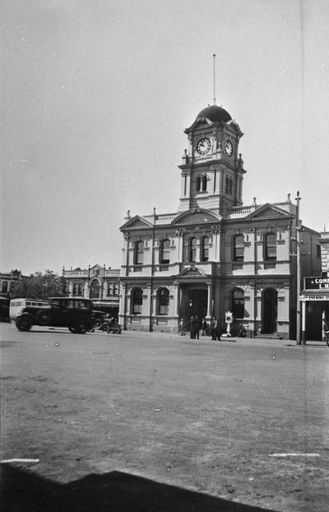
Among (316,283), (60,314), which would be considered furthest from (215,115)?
(60,314)

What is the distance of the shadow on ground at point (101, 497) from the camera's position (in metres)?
4.08

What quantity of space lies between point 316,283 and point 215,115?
18.9 metres

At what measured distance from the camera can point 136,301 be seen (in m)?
42.0

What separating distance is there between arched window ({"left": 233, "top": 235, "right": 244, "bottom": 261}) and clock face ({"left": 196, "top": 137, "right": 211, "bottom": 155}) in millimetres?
8637

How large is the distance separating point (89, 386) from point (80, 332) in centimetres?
1881

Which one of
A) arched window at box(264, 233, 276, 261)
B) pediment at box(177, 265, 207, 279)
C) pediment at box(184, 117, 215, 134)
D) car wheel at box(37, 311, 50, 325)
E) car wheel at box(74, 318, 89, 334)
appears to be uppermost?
pediment at box(184, 117, 215, 134)

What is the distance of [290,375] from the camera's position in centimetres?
1236

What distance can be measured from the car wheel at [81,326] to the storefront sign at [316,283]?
1368 centimetres

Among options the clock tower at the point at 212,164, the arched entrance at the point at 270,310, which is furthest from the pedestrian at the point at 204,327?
the clock tower at the point at 212,164

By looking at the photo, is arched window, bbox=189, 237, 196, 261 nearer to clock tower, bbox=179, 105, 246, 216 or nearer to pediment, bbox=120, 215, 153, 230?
clock tower, bbox=179, 105, 246, 216

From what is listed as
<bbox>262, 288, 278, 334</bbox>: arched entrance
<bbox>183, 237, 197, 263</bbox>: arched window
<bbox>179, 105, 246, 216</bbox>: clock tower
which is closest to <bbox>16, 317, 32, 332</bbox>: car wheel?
<bbox>183, 237, 197, 263</bbox>: arched window

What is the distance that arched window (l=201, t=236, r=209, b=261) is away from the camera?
38406mm

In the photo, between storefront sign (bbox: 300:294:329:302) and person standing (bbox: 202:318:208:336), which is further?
person standing (bbox: 202:318:208:336)

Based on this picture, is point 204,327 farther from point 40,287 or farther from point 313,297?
point 40,287
